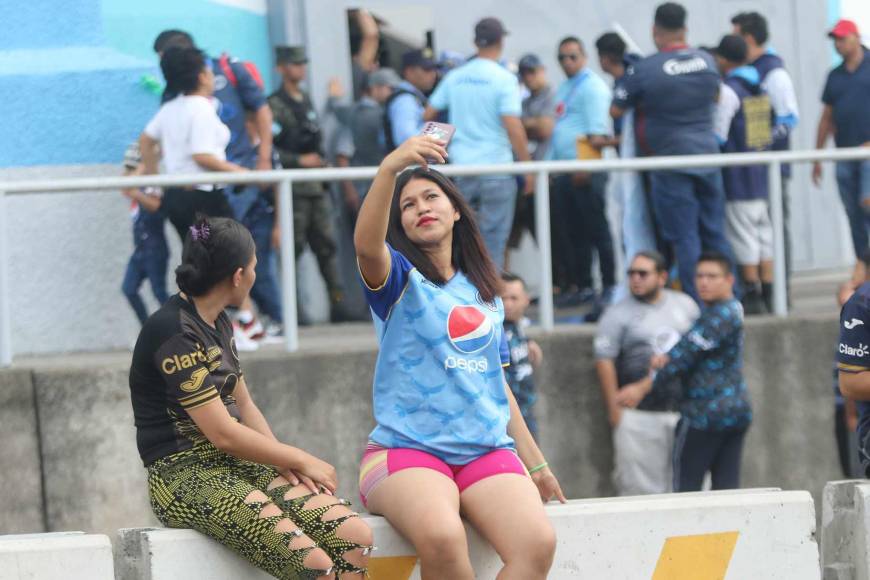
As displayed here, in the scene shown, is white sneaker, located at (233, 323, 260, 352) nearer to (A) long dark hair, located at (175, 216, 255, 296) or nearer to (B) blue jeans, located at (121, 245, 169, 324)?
(B) blue jeans, located at (121, 245, 169, 324)

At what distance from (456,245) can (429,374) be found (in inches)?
21.8

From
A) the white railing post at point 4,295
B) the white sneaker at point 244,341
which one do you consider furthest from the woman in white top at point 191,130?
the white railing post at point 4,295

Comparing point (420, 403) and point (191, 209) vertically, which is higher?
point (191, 209)

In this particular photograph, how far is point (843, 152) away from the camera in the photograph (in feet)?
32.7

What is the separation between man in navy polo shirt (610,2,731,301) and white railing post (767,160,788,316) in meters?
0.34

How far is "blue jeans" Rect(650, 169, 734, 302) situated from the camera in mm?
9711

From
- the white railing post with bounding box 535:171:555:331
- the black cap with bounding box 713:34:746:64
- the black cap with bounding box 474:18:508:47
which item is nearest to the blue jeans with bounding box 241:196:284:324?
the white railing post with bounding box 535:171:555:331

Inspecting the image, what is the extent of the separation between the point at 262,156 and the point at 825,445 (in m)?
3.83

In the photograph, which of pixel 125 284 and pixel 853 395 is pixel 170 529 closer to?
pixel 853 395

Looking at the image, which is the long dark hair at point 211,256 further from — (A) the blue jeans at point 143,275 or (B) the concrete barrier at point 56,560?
(A) the blue jeans at point 143,275

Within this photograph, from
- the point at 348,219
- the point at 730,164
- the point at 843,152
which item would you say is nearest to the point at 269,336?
the point at 348,219

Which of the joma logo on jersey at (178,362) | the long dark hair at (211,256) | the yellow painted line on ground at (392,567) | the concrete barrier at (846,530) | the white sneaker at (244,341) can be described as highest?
the long dark hair at (211,256)

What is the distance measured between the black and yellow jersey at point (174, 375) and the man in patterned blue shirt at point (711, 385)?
3.89 m

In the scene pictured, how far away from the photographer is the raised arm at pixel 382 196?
5.10m
